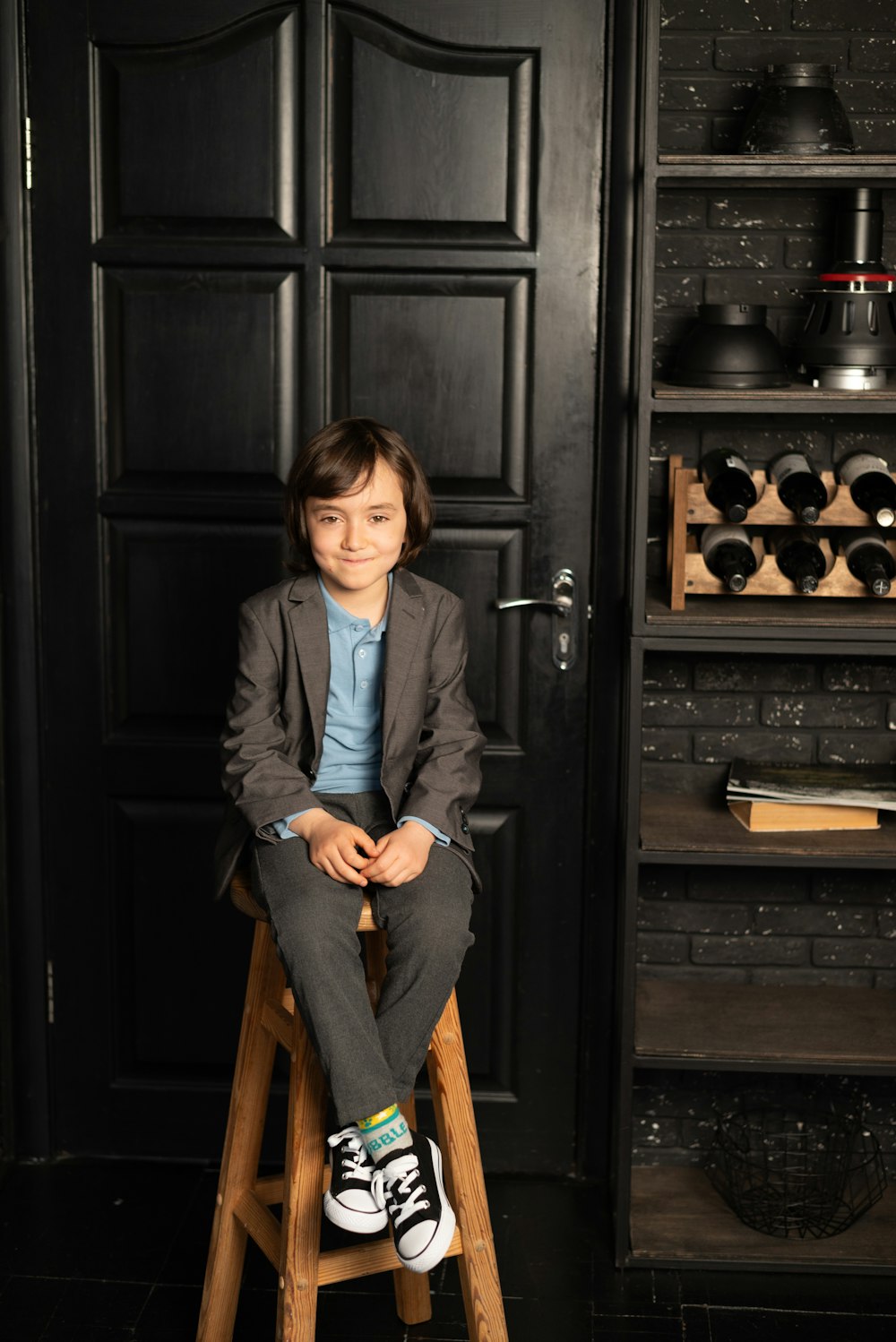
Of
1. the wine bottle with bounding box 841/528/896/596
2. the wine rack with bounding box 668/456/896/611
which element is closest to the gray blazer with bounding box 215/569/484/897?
the wine rack with bounding box 668/456/896/611

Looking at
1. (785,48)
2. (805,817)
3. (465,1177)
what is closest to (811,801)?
(805,817)

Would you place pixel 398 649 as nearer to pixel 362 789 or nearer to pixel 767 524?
pixel 362 789

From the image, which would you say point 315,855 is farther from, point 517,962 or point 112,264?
point 112,264

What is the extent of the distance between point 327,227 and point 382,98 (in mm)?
257

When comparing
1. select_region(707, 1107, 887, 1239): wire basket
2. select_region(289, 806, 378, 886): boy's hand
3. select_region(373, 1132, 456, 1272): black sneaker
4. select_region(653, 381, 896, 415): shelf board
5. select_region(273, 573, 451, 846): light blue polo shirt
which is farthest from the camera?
select_region(707, 1107, 887, 1239): wire basket

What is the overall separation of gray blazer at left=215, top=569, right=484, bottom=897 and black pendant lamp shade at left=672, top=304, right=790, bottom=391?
0.65m

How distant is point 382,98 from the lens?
2.79m

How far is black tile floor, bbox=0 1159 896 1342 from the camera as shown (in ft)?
8.55

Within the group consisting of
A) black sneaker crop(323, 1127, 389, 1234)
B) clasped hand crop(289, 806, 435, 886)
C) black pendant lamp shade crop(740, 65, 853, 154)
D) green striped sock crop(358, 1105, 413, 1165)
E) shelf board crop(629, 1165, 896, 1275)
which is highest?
black pendant lamp shade crop(740, 65, 853, 154)

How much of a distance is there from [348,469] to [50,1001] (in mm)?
1487

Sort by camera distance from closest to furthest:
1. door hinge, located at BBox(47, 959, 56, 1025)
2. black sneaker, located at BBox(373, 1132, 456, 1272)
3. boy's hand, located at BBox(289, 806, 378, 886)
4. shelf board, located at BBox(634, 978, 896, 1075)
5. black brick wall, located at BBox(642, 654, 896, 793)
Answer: black sneaker, located at BBox(373, 1132, 456, 1272) < boy's hand, located at BBox(289, 806, 378, 886) < shelf board, located at BBox(634, 978, 896, 1075) < black brick wall, located at BBox(642, 654, 896, 793) < door hinge, located at BBox(47, 959, 56, 1025)

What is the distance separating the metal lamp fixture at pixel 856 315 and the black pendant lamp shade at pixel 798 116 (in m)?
0.17

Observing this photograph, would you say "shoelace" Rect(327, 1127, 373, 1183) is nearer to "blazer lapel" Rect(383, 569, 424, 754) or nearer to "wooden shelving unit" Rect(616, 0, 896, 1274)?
"blazer lapel" Rect(383, 569, 424, 754)

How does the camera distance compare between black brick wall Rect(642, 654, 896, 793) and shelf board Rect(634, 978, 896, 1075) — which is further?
black brick wall Rect(642, 654, 896, 793)
